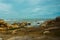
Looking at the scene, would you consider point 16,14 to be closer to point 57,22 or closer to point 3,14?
point 3,14

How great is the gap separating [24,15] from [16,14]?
8.1 inches

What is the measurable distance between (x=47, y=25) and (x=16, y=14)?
2.75ft

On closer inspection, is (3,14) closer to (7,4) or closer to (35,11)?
(7,4)

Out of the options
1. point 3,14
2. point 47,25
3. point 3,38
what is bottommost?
point 3,38

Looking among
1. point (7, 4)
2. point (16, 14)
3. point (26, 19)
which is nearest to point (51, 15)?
point (26, 19)

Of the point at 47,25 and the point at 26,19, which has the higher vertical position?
the point at 26,19

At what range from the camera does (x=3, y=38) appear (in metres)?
3.06

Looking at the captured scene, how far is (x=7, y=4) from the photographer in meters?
3.12

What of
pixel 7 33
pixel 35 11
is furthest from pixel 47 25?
pixel 7 33

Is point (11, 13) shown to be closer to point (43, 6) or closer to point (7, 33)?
point (7, 33)

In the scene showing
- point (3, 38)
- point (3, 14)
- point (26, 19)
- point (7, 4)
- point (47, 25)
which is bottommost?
point (3, 38)

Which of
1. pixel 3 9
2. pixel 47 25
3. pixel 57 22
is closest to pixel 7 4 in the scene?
pixel 3 9

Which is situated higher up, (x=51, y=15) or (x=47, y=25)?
(x=51, y=15)

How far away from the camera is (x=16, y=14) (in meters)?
3.11
